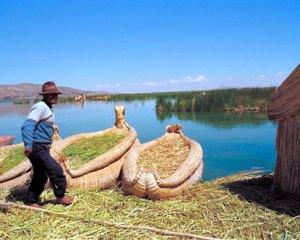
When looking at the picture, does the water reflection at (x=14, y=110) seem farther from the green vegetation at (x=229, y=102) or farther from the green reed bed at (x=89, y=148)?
the green reed bed at (x=89, y=148)

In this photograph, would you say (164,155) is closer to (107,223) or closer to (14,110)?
(107,223)

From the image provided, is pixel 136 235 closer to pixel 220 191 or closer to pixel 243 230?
pixel 243 230

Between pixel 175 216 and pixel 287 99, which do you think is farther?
pixel 287 99

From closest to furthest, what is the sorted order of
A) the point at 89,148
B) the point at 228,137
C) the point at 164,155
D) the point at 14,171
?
the point at 14,171, the point at 164,155, the point at 89,148, the point at 228,137

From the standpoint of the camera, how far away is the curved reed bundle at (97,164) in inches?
246

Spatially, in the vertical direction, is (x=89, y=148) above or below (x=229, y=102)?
above

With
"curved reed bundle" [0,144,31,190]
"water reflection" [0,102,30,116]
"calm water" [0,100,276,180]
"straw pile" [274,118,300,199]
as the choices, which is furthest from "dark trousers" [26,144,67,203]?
"water reflection" [0,102,30,116]

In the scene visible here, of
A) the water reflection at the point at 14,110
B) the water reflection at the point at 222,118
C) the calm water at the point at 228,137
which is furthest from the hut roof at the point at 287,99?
the water reflection at the point at 14,110

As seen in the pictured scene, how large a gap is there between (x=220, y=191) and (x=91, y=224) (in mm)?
1816

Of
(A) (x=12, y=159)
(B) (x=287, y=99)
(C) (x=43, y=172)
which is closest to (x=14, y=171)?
(A) (x=12, y=159)

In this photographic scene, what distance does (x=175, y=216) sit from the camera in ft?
16.1

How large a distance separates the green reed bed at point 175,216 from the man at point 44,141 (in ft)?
0.78

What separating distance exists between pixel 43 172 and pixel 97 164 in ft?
4.47

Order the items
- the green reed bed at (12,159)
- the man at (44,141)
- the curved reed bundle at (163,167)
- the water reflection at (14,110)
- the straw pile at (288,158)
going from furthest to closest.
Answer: the water reflection at (14,110) < the green reed bed at (12,159) < the curved reed bundle at (163,167) < the straw pile at (288,158) < the man at (44,141)
